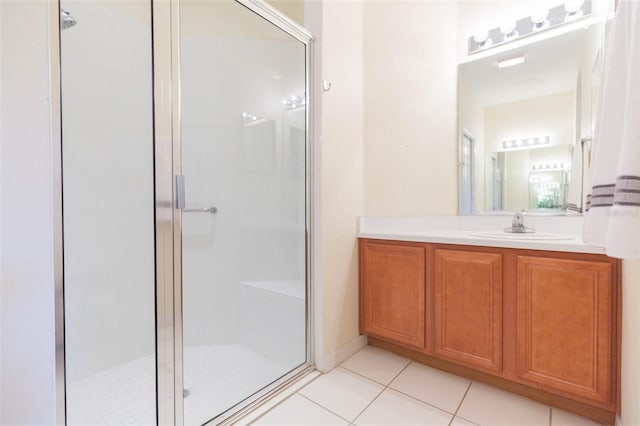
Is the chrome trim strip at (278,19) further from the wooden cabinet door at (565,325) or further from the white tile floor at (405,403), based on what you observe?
the white tile floor at (405,403)

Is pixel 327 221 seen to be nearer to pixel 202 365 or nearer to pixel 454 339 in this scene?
pixel 454 339

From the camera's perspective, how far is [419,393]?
4.89ft

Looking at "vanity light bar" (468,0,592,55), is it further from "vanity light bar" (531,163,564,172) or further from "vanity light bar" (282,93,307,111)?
"vanity light bar" (282,93,307,111)

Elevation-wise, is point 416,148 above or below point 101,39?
below

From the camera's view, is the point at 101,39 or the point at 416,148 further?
the point at 416,148

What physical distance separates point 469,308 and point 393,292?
425mm

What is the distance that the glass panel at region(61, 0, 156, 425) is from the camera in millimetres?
1103

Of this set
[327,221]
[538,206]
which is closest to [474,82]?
[538,206]

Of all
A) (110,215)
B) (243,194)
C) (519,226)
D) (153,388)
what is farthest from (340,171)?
(153,388)

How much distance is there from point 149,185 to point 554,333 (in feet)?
6.06

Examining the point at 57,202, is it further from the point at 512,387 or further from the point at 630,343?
the point at 512,387

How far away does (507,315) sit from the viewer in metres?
1.42

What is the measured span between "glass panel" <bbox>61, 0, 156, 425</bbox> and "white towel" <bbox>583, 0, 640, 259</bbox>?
4.69 ft

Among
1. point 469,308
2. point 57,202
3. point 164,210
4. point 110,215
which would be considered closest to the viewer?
point 57,202
